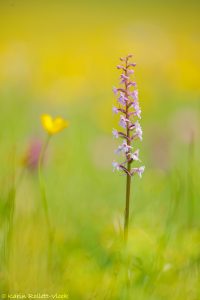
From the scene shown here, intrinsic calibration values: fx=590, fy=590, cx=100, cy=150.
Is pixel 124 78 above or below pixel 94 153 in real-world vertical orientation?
above

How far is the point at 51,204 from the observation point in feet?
10.9

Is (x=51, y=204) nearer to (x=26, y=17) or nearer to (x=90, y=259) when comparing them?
(x=90, y=259)

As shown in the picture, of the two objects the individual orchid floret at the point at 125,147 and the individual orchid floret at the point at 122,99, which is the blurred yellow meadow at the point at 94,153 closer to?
the individual orchid floret at the point at 125,147

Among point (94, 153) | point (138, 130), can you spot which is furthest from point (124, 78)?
point (94, 153)

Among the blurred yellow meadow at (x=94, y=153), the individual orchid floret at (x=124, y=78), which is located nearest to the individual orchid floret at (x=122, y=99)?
the individual orchid floret at (x=124, y=78)

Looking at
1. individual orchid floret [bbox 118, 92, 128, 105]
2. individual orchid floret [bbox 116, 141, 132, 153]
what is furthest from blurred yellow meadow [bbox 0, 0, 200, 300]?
individual orchid floret [bbox 118, 92, 128, 105]

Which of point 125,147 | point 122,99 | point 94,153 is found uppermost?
point 122,99

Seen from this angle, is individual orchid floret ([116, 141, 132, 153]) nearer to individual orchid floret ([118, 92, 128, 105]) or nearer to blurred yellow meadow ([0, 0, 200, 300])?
blurred yellow meadow ([0, 0, 200, 300])

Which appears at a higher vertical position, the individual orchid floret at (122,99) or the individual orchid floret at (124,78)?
the individual orchid floret at (124,78)

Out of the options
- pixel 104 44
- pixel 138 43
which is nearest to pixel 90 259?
pixel 138 43

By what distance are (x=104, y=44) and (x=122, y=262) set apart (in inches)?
315

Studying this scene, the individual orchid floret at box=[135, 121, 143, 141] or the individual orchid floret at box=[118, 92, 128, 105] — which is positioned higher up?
the individual orchid floret at box=[118, 92, 128, 105]

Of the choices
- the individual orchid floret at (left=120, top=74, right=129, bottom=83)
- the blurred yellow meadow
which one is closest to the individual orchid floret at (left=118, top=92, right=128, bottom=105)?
the individual orchid floret at (left=120, top=74, right=129, bottom=83)

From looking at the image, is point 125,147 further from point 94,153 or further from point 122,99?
point 94,153
